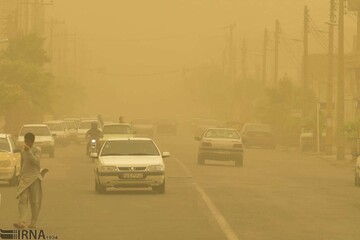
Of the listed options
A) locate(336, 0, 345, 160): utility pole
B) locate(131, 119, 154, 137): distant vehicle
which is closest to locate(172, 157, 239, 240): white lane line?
locate(336, 0, 345, 160): utility pole

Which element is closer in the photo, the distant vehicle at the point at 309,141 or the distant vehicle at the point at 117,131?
the distant vehicle at the point at 117,131

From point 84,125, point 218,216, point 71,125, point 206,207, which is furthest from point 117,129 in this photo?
point 218,216

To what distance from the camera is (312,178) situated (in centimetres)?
4472

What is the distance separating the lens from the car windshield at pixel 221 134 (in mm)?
52812

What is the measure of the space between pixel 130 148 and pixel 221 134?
62.4 feet

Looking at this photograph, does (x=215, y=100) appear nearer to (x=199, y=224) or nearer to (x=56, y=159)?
(x=56, y=159)

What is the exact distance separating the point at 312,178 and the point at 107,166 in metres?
13.7

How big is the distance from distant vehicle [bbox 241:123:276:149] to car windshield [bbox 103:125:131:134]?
2448 centimetres

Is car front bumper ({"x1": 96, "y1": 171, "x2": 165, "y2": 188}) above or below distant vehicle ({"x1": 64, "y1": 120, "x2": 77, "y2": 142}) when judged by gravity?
above

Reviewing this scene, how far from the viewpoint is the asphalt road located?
74.6ft

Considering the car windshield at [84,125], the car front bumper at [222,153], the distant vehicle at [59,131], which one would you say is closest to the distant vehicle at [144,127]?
the car windshield at [84,125]

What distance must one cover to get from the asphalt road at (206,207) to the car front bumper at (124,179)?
13.8 inches

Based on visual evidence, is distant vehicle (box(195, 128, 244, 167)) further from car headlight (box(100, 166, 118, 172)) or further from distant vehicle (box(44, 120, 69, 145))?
distant vehicle (box(44, 120, 69, 145))

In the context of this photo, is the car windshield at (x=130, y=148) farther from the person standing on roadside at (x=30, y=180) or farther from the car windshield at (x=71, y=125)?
the car windshield at (x=71, y=125)
